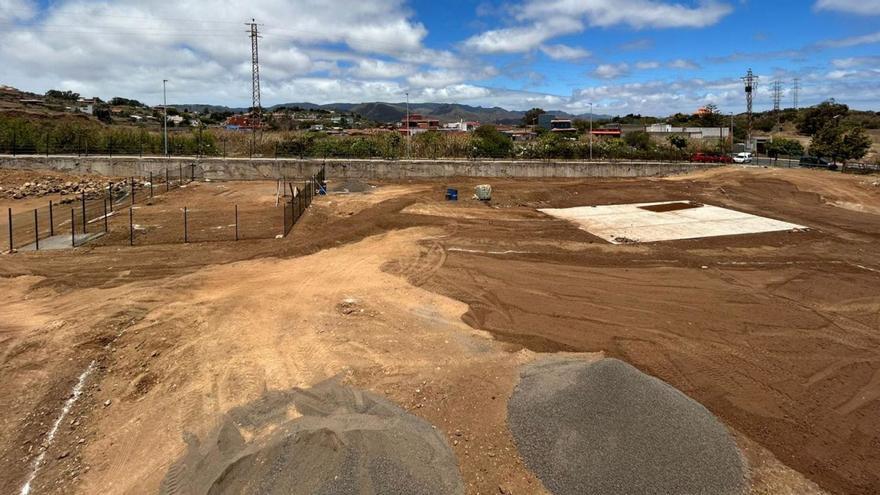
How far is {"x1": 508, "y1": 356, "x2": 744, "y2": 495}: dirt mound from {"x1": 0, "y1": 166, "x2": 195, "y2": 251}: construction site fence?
20172mm

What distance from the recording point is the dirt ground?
7992 mm

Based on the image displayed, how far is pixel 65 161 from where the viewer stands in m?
42.8

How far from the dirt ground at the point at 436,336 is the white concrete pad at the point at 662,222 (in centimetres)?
177

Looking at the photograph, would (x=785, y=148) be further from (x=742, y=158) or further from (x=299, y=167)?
(x=299, y=167)

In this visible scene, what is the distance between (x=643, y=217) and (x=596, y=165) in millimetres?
24396

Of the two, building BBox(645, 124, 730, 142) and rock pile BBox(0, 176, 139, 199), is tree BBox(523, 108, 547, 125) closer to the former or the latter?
building BBox(645, 124, 730, 142)

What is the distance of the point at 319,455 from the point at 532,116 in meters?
172

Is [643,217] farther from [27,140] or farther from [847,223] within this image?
[27,140]

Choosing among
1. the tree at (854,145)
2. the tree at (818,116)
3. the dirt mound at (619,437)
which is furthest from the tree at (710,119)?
the dirt mound at (619,437)


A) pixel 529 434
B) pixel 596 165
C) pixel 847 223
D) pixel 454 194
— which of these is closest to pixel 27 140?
pixel 454 194

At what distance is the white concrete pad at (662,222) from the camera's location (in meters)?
23.9

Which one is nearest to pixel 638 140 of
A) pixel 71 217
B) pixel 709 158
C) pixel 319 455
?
pixel 709 158

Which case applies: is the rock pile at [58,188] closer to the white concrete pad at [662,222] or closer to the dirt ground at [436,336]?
the dirt ground at [436,336]

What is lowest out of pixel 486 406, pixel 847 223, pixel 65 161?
pixel 486 406
